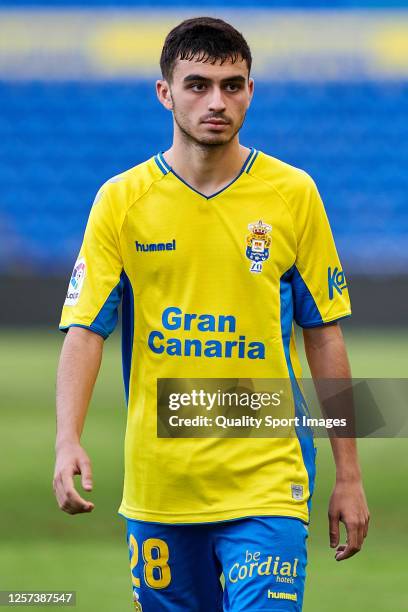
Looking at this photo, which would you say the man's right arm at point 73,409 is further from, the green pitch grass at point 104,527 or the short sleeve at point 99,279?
the green pitch grass at point 104,527

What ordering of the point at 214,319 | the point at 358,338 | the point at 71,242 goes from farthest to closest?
1. the point at 71,242
2. the point at 358,338
3. the point at 214,319

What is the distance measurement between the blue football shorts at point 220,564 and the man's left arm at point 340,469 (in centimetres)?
12

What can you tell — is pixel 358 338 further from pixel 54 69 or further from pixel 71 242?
pixel 54 69

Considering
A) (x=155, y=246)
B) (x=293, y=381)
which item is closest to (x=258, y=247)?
(x=155, y=246)

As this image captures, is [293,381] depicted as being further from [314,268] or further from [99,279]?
[99,279]

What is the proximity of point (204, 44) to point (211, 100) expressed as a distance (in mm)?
184

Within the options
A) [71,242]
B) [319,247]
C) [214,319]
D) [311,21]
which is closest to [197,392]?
[214,319]

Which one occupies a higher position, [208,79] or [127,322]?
[208,79]

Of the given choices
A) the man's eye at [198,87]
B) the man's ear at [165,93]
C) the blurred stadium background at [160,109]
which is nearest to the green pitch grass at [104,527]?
the man's ear at [165,93]

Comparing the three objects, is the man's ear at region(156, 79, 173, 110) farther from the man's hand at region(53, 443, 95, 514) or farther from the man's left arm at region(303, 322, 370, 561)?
the man's hand at region(53, 443, 95, 514)

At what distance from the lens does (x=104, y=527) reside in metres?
6.93

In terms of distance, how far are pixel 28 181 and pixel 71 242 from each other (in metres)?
1.39

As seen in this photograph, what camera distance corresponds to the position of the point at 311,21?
65.4ft

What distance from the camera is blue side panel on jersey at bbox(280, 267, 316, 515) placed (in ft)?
11.8
